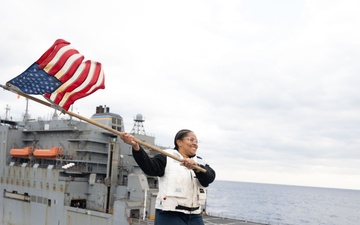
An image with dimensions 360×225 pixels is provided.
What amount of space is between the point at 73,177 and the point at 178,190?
1219 inches

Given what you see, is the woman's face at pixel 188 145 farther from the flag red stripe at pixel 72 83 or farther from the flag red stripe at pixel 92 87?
the flag red stripe at pixel 72 83

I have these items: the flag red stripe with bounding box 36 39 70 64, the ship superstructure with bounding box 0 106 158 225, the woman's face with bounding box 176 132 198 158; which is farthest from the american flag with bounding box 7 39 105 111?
the ship superstructure with bounding box 0 106 158 225

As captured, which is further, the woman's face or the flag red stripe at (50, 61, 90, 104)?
the flag red stripe at (50, 61, 90, 104)

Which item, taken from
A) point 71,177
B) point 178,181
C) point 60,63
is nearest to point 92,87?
point 60,63

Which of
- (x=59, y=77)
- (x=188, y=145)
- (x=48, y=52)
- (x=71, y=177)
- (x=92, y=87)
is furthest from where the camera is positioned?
(x=71, y=177)

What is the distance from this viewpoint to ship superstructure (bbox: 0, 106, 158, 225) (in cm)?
3152

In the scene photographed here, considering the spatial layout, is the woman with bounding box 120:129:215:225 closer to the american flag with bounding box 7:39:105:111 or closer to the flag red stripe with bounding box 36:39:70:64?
the american flag with bounding box 7:39:105:111

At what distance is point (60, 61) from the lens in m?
6.63

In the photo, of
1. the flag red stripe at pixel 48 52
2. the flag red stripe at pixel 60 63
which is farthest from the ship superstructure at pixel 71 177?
the flag red stripe at pixel 48 52

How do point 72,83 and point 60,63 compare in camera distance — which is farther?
point 72,83

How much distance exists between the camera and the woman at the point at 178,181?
5.24 metres

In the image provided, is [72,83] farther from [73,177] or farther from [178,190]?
[73,177]

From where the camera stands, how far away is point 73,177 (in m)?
34.4

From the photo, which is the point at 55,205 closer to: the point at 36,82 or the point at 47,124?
the point at 47,124
